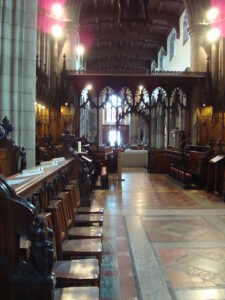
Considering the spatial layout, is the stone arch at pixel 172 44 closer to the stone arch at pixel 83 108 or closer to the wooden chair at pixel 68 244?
the stone arch at pixel 83 108

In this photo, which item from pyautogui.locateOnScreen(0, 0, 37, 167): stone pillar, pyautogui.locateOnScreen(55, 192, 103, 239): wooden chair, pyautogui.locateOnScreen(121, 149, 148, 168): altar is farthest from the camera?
pyautogui.locateOnScreen(121, 149, 148, 168): altar

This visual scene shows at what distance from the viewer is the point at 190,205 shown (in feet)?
23.2

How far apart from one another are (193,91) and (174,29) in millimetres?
8613

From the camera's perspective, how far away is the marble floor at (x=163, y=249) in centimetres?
303

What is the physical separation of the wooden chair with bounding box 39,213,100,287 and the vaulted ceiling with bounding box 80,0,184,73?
11392 millimetres

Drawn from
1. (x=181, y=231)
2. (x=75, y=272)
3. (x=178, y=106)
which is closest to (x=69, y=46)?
(x=178, y=106)

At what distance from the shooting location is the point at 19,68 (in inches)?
275

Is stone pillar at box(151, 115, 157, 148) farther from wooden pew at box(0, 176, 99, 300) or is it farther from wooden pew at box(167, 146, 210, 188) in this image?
wooden pew at box(0, 176, 99, 300)

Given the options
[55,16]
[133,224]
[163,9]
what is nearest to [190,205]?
[133,224]

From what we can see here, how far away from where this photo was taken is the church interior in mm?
1954

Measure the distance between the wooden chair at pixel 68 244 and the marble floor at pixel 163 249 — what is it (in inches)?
17.0

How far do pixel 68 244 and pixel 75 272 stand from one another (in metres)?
0.63

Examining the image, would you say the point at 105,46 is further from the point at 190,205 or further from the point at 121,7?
the point at 190,205

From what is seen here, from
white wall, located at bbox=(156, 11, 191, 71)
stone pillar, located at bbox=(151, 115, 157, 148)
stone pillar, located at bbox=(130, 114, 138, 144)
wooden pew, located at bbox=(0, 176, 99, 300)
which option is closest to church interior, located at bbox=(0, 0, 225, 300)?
wooden pew, located at bbox=(0, 176, 99, 300)
